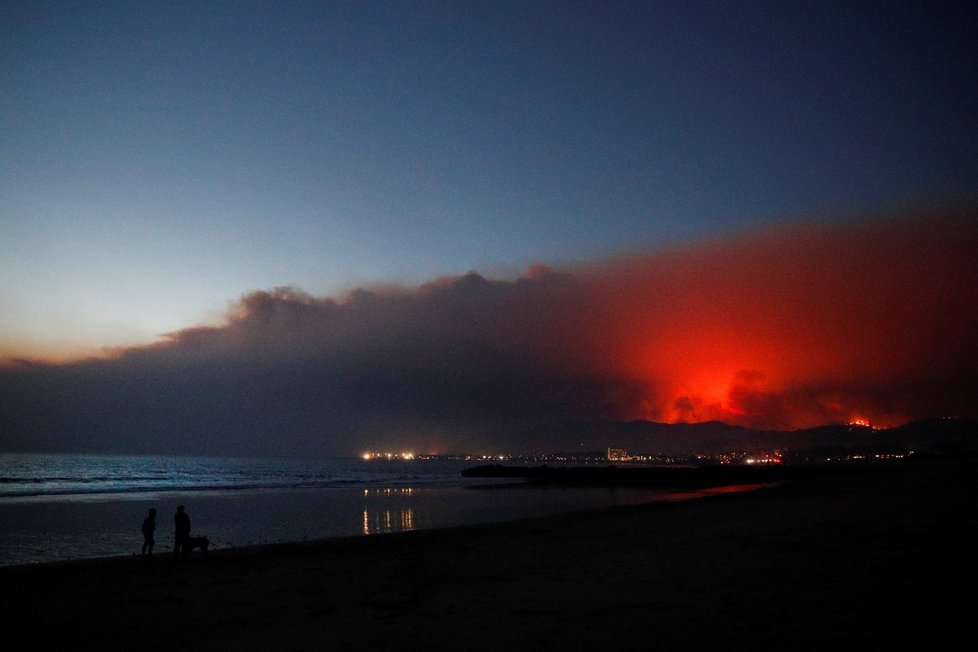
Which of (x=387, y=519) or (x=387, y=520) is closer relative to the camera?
(x=387, y=520)

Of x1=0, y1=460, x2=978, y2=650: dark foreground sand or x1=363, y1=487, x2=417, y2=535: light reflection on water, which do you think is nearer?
x1=0, y1=460, x2=978, y2=650: dark foreground sand

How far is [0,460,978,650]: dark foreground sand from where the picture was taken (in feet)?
29.4

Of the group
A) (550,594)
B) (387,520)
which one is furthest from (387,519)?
(550,594)

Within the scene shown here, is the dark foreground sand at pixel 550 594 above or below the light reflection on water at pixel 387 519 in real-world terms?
above

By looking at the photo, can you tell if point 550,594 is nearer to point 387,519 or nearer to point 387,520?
point 387,520

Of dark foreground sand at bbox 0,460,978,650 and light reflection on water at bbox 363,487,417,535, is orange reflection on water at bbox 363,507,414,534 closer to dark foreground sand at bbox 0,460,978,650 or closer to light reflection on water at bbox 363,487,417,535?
light reflection on water at bbox 363,487,417,535

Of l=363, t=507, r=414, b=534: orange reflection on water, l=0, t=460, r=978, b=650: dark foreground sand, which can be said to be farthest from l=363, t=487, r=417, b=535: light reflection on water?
l=0, t=460, r=978, b=650: dark foreground sand

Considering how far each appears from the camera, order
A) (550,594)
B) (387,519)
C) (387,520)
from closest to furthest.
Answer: (550,594), (387,520), (387,519)

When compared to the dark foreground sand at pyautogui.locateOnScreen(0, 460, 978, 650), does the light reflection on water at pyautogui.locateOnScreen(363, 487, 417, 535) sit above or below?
below

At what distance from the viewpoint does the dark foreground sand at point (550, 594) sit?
8961 mm

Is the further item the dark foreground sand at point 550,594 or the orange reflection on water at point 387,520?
the orange reflection on water at point 387,520

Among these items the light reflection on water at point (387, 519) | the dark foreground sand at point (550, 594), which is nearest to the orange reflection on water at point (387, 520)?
the light reflection on water at point (387, 519)

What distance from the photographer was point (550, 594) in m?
11.8

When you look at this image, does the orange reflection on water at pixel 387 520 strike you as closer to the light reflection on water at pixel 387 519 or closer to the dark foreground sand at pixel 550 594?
the light reflection on water at pixel 387 519
